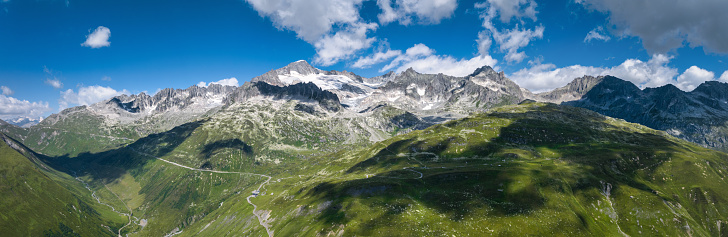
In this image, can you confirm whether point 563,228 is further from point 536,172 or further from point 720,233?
point 720,233

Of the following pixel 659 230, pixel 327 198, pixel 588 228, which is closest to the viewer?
pixel 588 228

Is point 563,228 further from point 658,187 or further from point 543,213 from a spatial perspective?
point 658,187

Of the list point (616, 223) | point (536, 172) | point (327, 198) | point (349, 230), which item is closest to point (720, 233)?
point (616, 223)

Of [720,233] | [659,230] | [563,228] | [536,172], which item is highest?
[536,172]

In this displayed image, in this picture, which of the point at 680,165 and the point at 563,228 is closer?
the point at 563,228

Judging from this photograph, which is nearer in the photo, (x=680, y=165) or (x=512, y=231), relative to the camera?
(x=512, y=231)

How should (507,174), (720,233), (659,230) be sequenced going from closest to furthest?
(659,230) → (720,233) → (507,174)

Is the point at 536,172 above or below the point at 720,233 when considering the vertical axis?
above

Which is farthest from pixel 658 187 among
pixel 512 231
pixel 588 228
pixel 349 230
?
pixel 349 230

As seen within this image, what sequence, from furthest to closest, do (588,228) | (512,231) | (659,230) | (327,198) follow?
(327,198) → (659,230) → (588,228) → (512,231)
